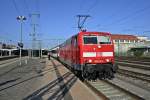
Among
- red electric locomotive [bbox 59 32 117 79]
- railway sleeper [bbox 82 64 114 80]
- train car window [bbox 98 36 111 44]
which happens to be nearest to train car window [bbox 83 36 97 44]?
red electric locomotive [bbox 59 32 117 79]

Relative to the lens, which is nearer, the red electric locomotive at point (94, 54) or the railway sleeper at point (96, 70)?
the railway sleeper at point (96, 70)

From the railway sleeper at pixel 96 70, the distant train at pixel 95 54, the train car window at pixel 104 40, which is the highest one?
the train car window at pixel 104 40

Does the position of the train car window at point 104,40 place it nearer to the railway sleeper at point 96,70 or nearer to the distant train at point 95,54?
the distant train at point 95,54

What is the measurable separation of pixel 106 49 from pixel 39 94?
680 centimetres

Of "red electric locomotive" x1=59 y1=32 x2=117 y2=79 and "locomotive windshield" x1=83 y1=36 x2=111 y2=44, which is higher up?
"locomotive windshield" x1=83 y1=36 x2=111 y2=44


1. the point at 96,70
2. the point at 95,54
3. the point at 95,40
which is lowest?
the point at 96,70

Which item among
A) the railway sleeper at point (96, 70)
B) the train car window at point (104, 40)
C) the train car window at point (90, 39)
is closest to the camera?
the railway sleeper at point (96, 70)

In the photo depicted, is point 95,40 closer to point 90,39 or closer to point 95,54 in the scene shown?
point 90,39

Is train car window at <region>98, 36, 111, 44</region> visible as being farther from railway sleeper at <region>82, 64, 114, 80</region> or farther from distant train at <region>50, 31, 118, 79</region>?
railway sleeper at <region>82, 64, 114, 80</region>

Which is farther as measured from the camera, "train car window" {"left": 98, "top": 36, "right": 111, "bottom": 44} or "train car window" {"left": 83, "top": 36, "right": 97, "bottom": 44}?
"train car window" {"left": 98, "top": 36, "right": 111, "bottom": 44}

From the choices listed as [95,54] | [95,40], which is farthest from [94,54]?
[95,40]

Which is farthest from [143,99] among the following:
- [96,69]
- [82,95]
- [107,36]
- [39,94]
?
[107,36]

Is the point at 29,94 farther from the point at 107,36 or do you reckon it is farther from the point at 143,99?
the point at 107,36

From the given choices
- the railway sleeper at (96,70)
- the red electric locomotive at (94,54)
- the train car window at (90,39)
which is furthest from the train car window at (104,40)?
the railway sleeper at (96,70)
